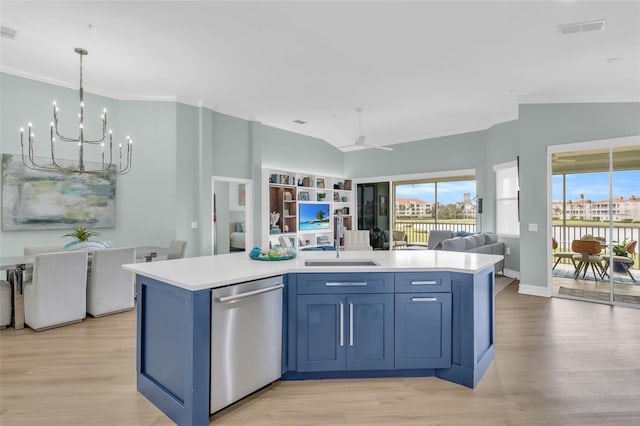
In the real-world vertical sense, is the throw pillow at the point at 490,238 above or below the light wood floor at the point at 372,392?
above

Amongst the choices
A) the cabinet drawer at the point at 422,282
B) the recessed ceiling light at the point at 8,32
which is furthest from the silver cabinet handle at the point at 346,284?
the recessed ceiling light at the point at 8,32

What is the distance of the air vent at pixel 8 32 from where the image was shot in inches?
Result: 137

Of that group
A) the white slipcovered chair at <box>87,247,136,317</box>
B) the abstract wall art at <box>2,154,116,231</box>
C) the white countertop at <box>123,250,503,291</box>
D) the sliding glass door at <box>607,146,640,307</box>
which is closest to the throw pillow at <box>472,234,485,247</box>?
the sliding glass door at <box>607,146,640,307</box>

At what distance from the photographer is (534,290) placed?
17.6 ft

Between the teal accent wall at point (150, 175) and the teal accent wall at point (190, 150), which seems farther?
the teal accent wall at point (150, 175)

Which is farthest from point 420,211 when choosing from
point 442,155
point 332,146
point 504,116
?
point 504,116

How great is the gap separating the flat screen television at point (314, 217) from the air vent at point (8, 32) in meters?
5.30

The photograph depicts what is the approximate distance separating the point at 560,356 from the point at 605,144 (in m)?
3.48

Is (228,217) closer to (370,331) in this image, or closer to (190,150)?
(190,150)

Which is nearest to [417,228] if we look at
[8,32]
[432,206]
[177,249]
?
[432,206]

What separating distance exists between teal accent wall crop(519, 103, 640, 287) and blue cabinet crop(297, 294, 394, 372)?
3.98m

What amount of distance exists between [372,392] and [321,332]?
548 millimetres

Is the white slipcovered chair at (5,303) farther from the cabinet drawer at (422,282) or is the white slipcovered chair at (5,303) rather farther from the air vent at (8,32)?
the cabinet drawer at (422,282)

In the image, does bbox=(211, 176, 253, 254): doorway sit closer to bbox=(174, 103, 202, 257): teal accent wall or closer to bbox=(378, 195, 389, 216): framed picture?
bbox=(174, 103, 202, 257): teal accent wall
